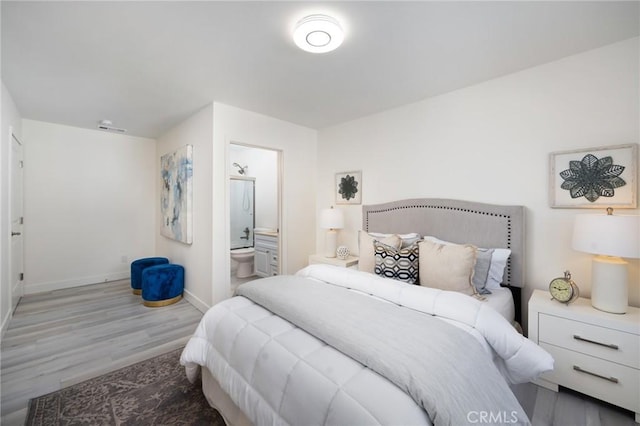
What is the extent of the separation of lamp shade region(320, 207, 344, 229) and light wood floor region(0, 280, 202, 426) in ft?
6.06

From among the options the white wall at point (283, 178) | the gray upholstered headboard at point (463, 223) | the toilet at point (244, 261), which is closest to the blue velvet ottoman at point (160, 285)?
the white wall at point (283, 178)

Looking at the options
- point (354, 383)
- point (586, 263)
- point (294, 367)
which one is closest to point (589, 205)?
point (586, 263)

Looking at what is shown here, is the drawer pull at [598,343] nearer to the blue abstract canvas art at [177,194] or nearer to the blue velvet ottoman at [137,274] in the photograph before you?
the blue abstract canvas art at [177,194]

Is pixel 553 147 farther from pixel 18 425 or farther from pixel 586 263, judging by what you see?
pixel 18 425

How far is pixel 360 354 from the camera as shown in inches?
44.1

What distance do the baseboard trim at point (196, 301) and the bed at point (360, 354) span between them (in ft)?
4.23

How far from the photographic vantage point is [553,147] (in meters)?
2.14

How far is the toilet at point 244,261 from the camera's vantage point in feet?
14.9

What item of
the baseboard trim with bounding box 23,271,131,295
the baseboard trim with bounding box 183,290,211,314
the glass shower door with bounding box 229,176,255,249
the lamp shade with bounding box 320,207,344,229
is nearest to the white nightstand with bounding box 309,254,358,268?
the lamp shade with bounding box 320,207,344,229

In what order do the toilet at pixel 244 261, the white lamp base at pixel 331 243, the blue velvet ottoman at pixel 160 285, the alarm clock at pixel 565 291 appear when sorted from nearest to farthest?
the alarm clock at pixel 565 291
the blue velvet ottoman at pixel 160 285
the white lamp base at pixel 331 243
the toilet at pixel 244 261

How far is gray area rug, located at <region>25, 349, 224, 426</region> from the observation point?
1.61 metres

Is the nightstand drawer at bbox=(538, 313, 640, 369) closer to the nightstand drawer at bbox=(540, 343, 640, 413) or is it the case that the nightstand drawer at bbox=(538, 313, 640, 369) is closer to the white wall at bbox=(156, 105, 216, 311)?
the nightstand drawer at bbox=(540, 343, 640, 413)

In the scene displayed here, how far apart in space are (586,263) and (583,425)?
109 cm
